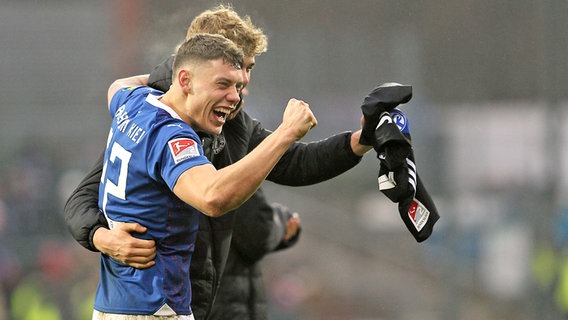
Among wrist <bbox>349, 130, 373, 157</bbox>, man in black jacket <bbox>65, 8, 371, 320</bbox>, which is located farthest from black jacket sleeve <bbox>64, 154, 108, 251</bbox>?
wrist <bbox>349, 130, 373, 157</bbox>

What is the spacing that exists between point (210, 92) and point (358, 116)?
169 inches

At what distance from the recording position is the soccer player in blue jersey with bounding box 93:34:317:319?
2627 mm

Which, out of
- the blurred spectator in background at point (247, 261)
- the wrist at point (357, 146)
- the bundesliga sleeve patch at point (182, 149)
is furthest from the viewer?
the blurred spectator in background at point (247, 261)

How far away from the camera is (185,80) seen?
9.13 ft

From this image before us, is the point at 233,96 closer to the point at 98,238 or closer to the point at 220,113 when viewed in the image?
the point at 220,113

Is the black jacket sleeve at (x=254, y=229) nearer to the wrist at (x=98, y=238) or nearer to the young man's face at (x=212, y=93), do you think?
the wrist at (x=98, y=238)

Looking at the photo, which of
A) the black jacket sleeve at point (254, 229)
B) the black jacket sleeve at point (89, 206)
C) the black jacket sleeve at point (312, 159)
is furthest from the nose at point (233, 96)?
the black jacket sleeve at point (254, 229)

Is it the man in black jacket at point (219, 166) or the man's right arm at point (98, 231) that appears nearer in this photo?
the man's right arm at point (98, 231)

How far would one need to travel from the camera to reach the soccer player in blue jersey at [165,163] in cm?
263

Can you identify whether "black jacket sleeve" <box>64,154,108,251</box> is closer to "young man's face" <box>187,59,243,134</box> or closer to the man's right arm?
the man's right arm

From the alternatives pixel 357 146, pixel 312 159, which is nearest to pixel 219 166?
pixel 312 159

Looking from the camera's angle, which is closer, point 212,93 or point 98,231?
point 212,93

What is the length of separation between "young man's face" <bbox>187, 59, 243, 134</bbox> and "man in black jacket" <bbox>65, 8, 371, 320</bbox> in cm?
25

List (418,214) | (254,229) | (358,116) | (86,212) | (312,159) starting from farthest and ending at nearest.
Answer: (358,116), (254,229), (312,159), (418,214), (86,212)
